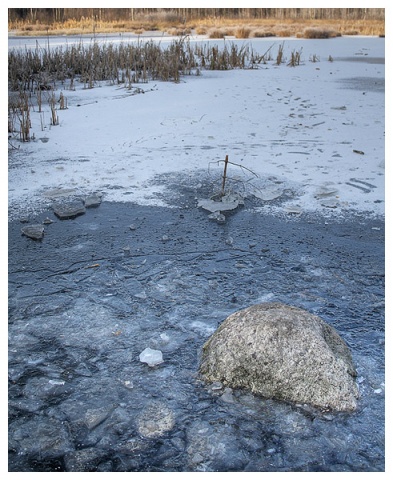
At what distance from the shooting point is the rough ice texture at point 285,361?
2524 millimetres

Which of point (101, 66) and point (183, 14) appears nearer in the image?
point (101, 66)

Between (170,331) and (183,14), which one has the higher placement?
(183,14)

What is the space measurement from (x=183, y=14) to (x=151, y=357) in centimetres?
2351

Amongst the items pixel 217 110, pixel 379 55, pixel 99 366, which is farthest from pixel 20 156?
pixel 379 55

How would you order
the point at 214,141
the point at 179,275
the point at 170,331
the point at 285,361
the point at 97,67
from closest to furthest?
the point at 285,361
the point at 170,331
the point at 179,275
the point at 214,141
the point at 97,67

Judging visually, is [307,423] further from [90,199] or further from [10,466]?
[90,199]

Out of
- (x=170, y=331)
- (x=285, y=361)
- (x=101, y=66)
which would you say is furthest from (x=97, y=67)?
(x=285, y=361)

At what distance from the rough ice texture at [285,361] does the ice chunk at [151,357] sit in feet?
0.76

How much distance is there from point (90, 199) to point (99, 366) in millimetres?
2417

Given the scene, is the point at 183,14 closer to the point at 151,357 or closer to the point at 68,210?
the point at 68,210

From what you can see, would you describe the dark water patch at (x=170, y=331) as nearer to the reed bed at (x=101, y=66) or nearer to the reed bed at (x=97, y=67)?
the reed bed at (x=97, y=67)

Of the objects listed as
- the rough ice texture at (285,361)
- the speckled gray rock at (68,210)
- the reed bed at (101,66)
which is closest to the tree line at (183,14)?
the reed bed at (101,66)

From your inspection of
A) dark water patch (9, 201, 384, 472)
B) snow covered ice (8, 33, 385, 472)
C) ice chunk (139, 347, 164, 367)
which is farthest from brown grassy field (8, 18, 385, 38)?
ice chunk (139, 347, 164, 367)

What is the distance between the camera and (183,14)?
2386 centimetres
